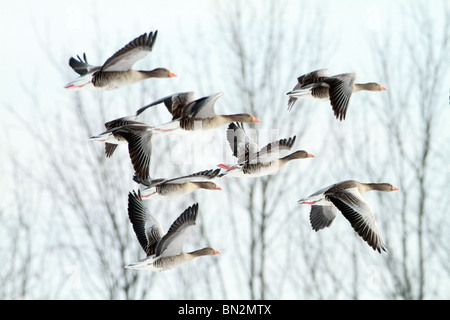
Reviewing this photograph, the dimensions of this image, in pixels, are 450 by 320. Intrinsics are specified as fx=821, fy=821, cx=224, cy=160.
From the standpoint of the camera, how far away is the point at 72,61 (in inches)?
404

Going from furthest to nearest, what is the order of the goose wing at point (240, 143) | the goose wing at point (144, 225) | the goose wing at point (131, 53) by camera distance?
the goose wing at point (240, 143)
the goose wing at point (144, 225)
the goose wing at point (131, 53)

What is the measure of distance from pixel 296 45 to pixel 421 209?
14.0 ft

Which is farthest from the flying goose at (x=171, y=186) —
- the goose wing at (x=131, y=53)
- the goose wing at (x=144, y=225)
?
the goose wing at (x=131, y=53)

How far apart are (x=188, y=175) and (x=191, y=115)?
30.5 inches

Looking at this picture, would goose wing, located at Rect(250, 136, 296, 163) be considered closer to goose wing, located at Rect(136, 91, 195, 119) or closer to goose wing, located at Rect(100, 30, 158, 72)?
goose wing, located at Rect(136, 91, 195, 119)

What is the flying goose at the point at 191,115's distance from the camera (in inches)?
336

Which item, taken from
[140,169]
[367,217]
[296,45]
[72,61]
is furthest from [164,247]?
[296,45]

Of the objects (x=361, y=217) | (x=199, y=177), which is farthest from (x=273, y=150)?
(x=361, y=217)

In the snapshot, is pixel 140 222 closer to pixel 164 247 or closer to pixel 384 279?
pixel 164 247

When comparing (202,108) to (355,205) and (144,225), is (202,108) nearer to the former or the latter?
(144,225)

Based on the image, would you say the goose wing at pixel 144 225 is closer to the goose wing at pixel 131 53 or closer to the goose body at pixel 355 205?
the goose wing at pixel 131 53

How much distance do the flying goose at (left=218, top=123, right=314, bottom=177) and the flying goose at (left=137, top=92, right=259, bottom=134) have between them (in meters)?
0.35

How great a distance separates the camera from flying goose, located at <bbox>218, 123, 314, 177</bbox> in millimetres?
8328
